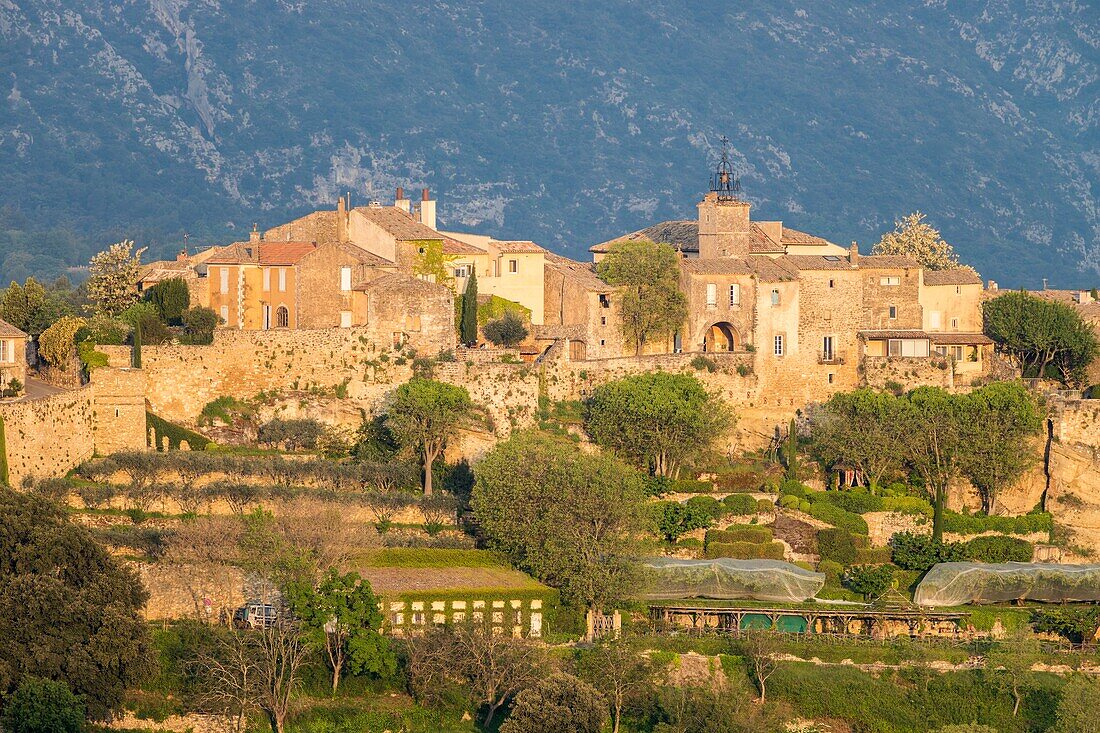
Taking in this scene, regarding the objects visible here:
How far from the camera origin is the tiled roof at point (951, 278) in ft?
284

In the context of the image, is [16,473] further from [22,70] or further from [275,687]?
[22,70]

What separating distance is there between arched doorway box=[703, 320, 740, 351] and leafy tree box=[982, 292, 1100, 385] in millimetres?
10907

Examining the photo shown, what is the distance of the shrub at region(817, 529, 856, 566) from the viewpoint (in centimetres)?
6975

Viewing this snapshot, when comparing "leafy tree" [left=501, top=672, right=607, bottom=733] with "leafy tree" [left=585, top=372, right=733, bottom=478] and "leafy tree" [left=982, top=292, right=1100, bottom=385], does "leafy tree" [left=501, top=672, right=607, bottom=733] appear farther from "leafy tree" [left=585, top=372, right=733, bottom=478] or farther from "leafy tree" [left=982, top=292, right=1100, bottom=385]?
"leafy tree" [left=982, top=292, right=1100, bottom=385]

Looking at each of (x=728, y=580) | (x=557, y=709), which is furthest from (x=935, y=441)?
(x=557, y=709)

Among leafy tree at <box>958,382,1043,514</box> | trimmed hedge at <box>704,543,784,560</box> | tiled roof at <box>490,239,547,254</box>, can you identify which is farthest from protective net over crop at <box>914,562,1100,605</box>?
tiled roof at <box>490,239,547,254</box>

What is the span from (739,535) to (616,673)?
12746 millimetres

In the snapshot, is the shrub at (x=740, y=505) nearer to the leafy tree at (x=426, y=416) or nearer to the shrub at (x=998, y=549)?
the shrub at (x=998, y=549)

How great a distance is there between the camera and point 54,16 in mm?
189625

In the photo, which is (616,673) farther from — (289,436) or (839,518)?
(289,436)

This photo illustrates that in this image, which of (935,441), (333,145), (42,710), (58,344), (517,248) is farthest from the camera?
(333,145)

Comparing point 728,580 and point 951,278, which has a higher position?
point 951,278

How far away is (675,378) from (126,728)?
86.0ft

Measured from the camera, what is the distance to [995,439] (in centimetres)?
7456
